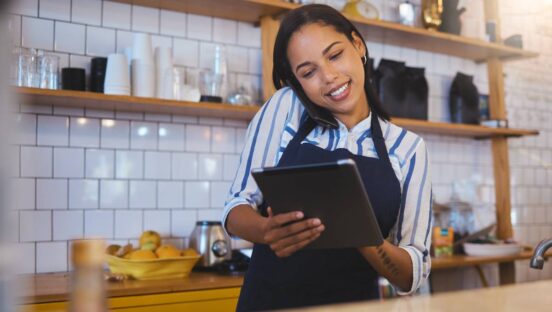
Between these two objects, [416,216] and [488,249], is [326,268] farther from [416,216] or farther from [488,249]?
[488,249]

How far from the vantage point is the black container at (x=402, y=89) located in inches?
144

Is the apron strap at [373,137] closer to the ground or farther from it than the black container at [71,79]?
closer to the ground

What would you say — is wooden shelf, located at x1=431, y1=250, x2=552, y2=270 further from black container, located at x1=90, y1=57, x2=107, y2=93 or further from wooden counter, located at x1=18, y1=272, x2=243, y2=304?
black container, located at x1=90, y1=57, x2=107, y2=93

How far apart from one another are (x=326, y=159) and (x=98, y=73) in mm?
1348

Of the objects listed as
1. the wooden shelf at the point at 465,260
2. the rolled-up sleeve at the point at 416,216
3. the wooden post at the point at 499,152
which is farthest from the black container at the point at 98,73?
the wooden post at the point at 499,152

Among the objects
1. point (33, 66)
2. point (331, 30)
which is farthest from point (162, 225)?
point (331, 30)

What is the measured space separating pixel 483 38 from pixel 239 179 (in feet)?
9.63

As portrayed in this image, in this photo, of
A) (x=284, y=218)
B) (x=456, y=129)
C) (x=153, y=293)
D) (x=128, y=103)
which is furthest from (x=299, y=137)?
(x=456, y=129)

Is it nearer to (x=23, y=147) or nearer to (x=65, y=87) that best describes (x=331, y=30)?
(x=65, y=87)

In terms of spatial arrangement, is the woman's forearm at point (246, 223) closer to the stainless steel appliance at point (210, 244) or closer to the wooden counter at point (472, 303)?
the wooden counter at point (472, 303)

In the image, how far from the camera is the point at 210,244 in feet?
9.64

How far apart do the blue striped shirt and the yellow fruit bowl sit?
3.05ft

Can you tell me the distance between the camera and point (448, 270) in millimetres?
4070

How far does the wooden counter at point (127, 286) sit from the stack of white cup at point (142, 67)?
0.80 m
